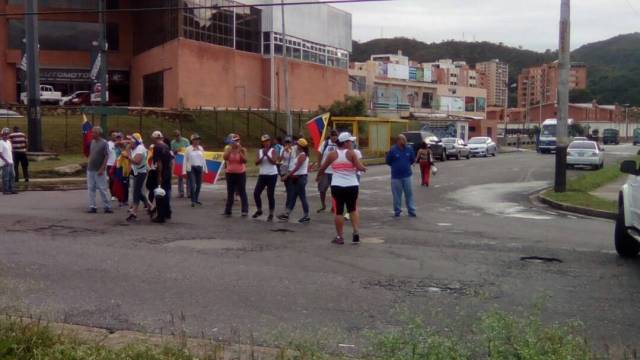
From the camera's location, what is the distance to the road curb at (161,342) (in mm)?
5195

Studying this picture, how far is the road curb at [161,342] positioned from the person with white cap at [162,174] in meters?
7.45

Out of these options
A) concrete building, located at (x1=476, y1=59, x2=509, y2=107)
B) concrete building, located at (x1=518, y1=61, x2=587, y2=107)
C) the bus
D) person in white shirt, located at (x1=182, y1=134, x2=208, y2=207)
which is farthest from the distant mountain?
person in white shirt, located at (x1=182, y1=134, x2=208, y2=207)

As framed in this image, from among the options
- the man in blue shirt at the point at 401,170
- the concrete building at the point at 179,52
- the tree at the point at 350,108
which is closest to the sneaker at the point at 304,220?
the man in blue shirt at the point at 401,170

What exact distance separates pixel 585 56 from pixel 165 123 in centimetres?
6121

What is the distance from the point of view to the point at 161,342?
5445 mm

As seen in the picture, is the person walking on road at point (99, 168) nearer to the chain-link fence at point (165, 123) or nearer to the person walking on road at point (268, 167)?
the person walking on road at point (268, 167)

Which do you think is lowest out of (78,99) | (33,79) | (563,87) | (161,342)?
(161,342)

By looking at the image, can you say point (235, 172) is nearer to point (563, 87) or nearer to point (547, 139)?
point (563, 87)

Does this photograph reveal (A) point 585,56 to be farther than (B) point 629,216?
Yes

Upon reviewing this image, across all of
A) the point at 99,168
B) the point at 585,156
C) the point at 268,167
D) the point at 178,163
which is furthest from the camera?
the point at 585,156

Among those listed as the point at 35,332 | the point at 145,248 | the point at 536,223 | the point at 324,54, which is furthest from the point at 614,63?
the point at 35,332

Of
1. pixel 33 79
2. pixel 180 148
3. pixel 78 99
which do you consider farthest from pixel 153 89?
pixel 180 148

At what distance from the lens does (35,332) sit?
5.39m

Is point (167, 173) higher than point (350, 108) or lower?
lower
